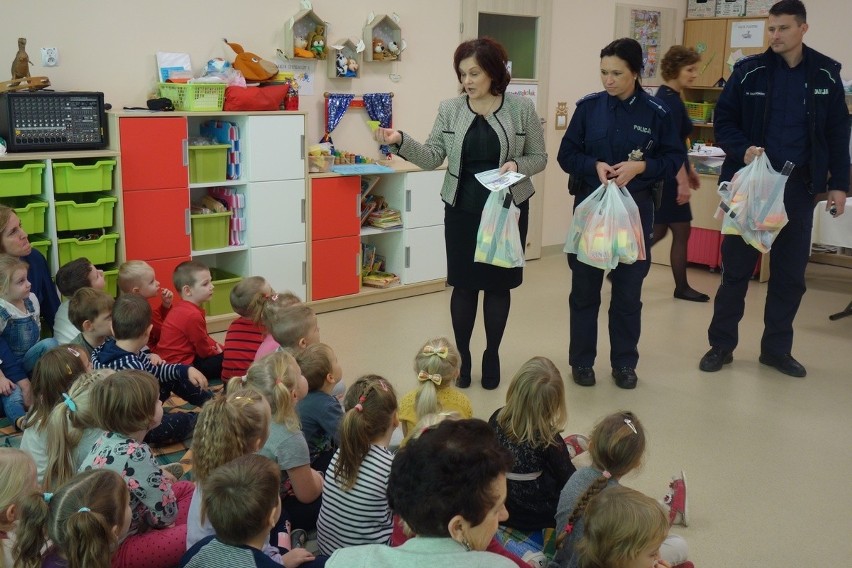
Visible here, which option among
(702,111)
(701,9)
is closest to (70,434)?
(702,111)

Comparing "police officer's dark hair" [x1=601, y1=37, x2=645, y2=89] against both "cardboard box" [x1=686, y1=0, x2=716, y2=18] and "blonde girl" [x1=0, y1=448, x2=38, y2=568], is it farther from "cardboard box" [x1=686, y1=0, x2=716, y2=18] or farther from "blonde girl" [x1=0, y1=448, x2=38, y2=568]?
"cardboard box" [x1=686, y1=0, x2=716, y2=18]

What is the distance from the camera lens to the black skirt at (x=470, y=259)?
388 cm

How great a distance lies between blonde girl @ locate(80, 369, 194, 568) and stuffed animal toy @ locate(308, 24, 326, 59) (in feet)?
10.8

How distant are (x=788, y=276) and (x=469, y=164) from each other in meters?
1.65

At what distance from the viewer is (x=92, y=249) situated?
435 cm

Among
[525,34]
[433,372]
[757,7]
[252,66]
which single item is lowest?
[433,372]

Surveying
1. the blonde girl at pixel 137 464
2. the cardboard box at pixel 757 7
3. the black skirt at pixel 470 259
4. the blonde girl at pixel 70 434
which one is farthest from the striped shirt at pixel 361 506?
the cardboard box at pixel 757 7

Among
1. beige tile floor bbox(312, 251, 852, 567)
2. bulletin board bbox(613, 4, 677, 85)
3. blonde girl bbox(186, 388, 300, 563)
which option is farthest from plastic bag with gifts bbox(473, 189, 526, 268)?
bulletin board bbox(613, 4, 677, 85)

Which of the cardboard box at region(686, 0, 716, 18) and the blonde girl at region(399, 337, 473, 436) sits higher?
the cardboard box at region(686, 0, 716, 18)

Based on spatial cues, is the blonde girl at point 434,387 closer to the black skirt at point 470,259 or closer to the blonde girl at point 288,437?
the blonde girl at point 288,437

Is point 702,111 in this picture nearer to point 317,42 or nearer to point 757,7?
point 757,7

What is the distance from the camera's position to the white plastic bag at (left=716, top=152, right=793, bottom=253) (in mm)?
3977

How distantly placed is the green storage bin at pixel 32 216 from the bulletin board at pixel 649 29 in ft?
15.7

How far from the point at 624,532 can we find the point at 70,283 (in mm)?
2863
